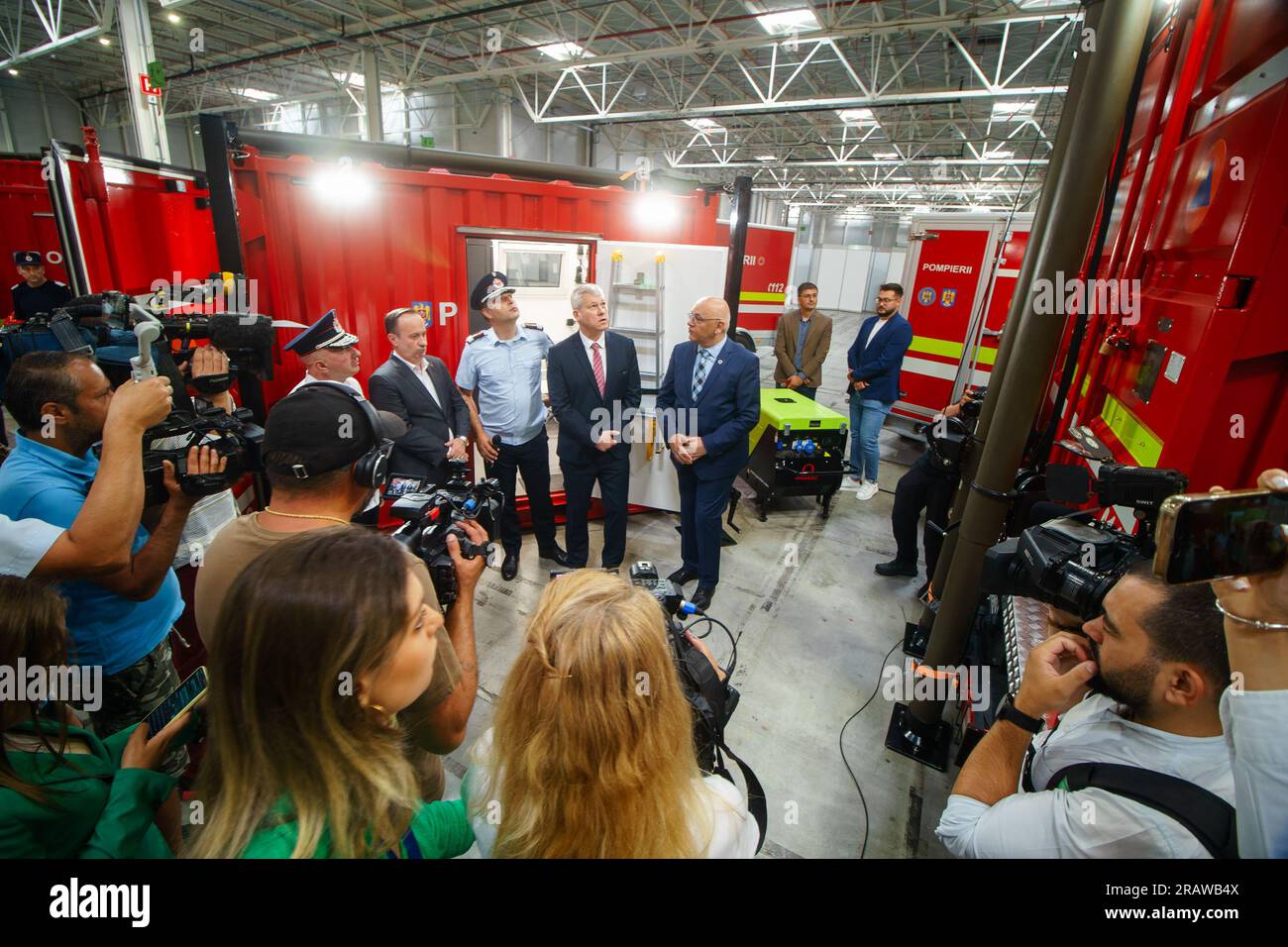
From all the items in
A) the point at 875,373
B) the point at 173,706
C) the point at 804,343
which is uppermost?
the point at 804,343

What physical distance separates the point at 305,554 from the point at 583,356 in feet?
9.62

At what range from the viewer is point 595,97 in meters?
13.6

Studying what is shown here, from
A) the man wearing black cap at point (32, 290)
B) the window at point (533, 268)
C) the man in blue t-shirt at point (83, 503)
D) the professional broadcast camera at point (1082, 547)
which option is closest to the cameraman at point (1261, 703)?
the professional broadcast camera at point (1082, 547)

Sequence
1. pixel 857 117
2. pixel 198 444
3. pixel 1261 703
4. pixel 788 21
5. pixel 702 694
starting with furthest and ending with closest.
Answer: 1. pixel 857 117
2. pixel 788 21
3. pixel 198 444
4. pixel 702 694
5. pixel 1261 703

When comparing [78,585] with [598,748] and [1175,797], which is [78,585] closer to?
[598,748]

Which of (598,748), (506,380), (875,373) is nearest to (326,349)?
(506,380)

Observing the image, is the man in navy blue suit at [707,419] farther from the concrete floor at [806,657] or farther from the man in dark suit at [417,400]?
the man in dark suit at [417,400]

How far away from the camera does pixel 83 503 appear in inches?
63.5

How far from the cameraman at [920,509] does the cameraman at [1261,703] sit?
2.82 meters

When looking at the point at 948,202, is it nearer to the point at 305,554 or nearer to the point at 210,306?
the point at 210,306

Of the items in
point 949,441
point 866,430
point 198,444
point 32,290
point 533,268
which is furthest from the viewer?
point 866,430

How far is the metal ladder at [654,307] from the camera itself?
4520 millimetres

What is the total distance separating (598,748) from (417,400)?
3.02m

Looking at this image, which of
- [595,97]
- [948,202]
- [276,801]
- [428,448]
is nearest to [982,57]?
[595,97]
